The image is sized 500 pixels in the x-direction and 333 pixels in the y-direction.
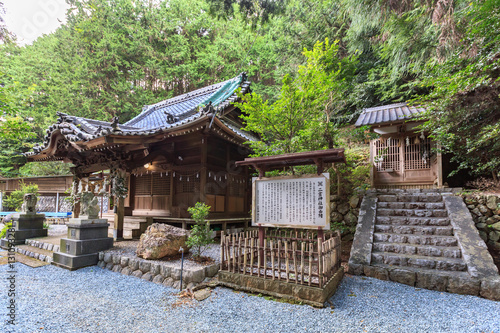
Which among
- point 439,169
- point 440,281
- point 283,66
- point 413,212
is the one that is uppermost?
point 283,66

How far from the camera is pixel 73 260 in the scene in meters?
6.50

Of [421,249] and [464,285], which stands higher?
[421,249]

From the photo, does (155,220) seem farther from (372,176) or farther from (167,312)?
(372,176)

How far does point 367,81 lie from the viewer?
48.6 ft

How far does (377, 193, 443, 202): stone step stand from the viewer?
25.8ft

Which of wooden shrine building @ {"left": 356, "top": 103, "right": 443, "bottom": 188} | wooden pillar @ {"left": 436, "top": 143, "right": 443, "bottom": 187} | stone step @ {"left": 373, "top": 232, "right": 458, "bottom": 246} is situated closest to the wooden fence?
stone step @ {"left": 373, "top": 232, "right": 458, "bottom": 246}

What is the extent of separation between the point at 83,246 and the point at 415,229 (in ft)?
30.9

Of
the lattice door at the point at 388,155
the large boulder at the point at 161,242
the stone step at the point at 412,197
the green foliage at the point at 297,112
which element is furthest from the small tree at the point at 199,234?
the lattice door at the point at 388,155

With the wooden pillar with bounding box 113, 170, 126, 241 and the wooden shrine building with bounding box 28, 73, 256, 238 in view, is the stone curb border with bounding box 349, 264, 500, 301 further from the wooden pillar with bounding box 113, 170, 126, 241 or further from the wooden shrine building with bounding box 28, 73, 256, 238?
the wooden pillar with bounding box 113, 170, 126, 241

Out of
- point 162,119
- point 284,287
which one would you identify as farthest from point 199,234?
point 162,119

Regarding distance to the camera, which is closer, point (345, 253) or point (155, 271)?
point (155, 271)

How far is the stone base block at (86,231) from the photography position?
269 inches

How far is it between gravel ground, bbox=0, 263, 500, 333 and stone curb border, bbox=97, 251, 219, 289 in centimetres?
25

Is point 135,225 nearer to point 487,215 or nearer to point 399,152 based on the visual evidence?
point 399,152
